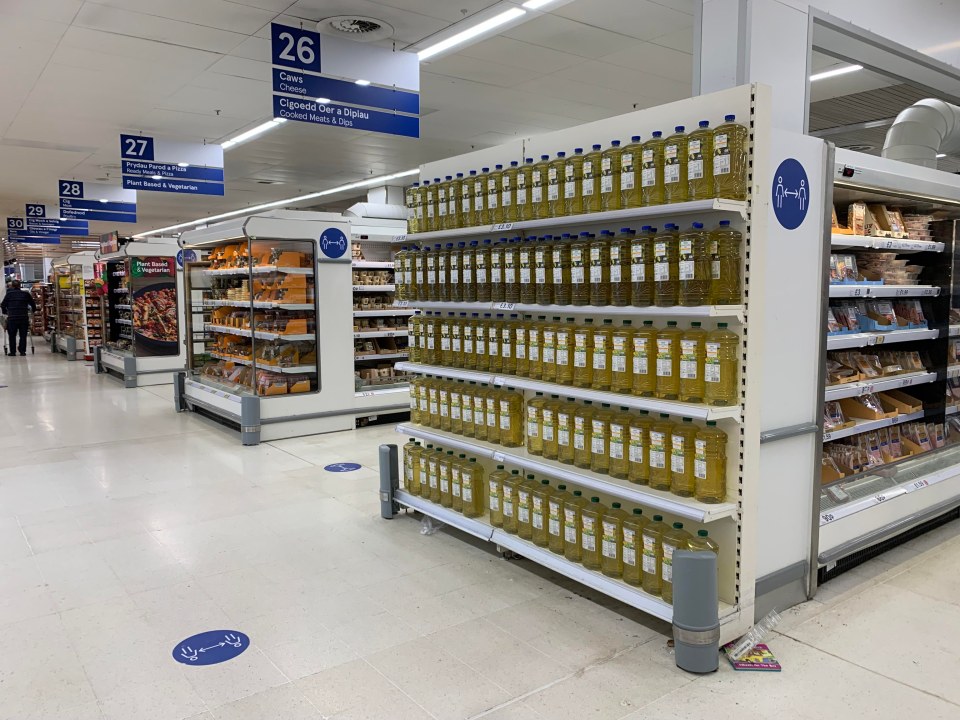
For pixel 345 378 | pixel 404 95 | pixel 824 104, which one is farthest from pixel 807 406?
pixel 824 104

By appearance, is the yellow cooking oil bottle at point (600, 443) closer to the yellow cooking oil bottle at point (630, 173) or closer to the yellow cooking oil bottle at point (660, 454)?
the yellow cooking oil bottle at point (660, 454)

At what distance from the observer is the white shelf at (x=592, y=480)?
9.61 ft

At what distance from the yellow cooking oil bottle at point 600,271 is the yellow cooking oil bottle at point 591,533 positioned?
1.00 m

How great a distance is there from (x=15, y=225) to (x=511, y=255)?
20.7 metres

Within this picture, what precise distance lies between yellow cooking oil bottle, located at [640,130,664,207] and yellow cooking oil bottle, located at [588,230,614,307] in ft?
1.01

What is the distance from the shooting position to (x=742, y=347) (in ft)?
9.60

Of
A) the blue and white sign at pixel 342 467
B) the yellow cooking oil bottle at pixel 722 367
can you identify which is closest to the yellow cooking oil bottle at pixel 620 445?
the yellow cooking oil bottle at pixel 722 367

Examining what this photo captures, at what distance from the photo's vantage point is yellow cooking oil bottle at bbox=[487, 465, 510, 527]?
4.04 m

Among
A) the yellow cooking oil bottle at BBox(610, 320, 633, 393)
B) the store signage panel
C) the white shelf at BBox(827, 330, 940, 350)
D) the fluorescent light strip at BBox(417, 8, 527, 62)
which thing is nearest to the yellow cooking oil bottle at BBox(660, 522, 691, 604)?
the yellow cooking oil bottle at BBox(610, 320, 633, 393)

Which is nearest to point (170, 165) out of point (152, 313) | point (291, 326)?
point (152, 313)

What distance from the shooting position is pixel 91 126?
33.7 ft

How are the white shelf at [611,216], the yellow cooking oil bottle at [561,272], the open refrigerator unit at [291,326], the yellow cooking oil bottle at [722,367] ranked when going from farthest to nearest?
1. the open refrigerator unit at [291,326]
2. the yellow cooking oil bottle at [561,272]
3. the yellow cooking oil bottle at [722,367]
4. the white shelf at [611,216]

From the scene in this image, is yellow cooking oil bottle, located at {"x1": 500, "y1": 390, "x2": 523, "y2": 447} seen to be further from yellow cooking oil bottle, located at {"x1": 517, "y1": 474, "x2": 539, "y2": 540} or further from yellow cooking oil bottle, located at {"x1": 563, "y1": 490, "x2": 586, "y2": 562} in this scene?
yellow cooking oil bottle, located at {"x1": 563, "y1": 490, "x2": 586, "y2": 562}

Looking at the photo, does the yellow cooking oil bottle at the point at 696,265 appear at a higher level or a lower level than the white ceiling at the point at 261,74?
lower
